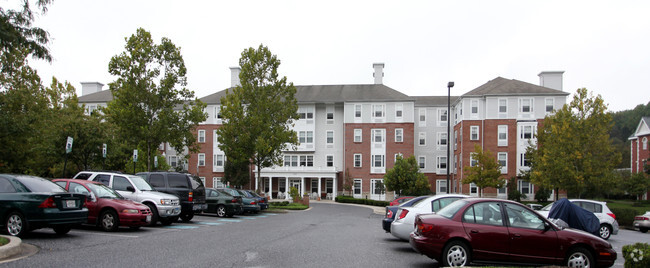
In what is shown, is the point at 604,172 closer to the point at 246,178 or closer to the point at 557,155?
the point at 557,155

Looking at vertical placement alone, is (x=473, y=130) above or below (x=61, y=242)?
above

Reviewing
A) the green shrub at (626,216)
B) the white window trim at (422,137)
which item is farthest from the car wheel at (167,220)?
the white window trim at (422,137)

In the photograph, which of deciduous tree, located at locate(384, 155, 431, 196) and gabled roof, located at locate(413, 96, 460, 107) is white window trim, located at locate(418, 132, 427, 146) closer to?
gabled roof, located at locate(413, 96, 460, 107)

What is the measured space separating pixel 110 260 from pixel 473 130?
49.0 meters

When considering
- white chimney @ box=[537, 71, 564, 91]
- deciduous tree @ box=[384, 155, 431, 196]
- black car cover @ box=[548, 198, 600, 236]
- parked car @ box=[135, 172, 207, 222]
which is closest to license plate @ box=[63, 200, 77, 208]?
parked car @ box=[135, 172, 207, 222]

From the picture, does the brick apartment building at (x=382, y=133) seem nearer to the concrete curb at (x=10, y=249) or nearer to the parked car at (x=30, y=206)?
the parked car at (x=30, y=206)

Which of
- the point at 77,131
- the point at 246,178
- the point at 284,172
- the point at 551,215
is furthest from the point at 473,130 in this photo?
the point at 551,215

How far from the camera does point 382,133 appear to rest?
60.0m

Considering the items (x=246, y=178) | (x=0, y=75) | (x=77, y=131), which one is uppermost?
(x=0, y=75)

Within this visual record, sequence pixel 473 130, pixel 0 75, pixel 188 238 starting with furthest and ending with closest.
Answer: pixel 473 130, pixel 0 75, pixel 188 238

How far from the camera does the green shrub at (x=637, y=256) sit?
7445mm

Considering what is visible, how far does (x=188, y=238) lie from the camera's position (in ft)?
45.1

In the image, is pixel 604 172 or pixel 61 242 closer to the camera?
pixel 61 242

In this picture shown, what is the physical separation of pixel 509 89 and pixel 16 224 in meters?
50.1
